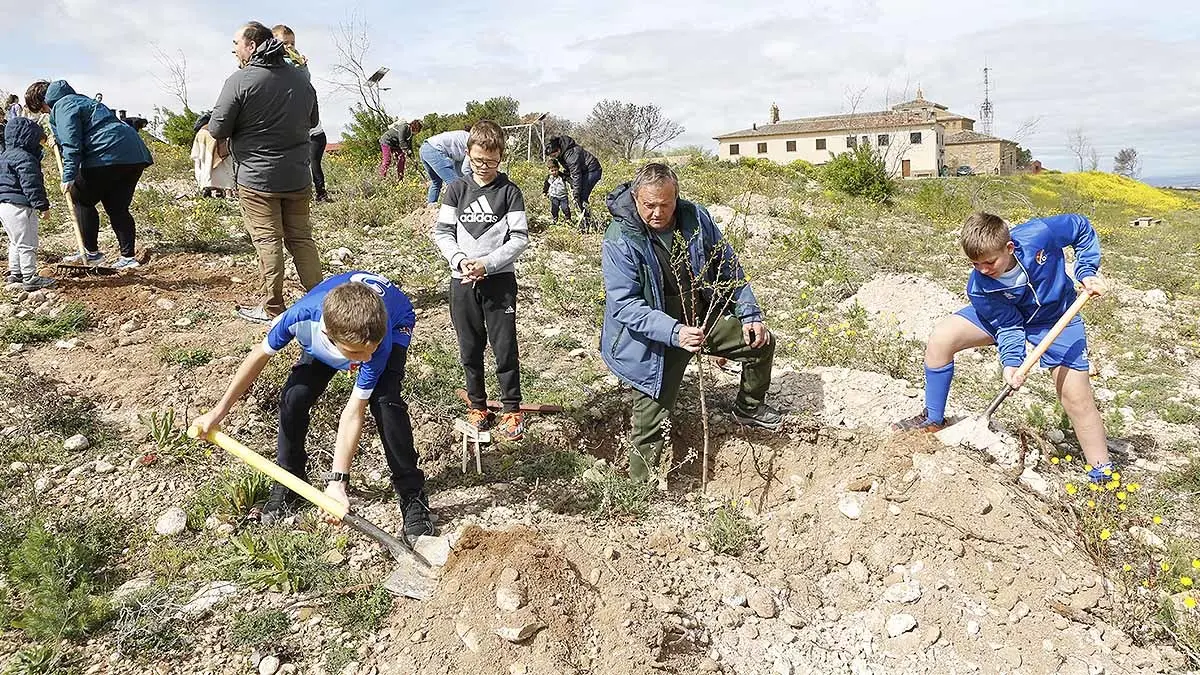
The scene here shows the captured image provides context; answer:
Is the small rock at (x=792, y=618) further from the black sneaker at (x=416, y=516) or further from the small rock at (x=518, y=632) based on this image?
the black sneaker at (x=416, y=516)

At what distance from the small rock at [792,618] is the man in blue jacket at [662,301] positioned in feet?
3.25

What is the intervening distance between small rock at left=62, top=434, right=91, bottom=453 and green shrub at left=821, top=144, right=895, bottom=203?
42.1ft

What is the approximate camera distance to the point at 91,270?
5.80 meters

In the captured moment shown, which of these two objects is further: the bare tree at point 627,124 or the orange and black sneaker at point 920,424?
the bare tree at point 627,124

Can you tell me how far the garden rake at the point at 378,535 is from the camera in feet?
8.64

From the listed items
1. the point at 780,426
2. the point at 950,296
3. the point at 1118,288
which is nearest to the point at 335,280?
the point at 780,426

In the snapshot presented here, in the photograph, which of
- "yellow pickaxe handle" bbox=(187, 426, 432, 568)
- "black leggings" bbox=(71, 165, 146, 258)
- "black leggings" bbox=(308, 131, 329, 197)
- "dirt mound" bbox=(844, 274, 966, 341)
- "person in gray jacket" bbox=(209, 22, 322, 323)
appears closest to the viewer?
"yellow pickaxe handle" bbox=(187, 426, 432, 568)

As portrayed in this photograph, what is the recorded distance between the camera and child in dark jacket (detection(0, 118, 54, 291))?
5199 millimetres

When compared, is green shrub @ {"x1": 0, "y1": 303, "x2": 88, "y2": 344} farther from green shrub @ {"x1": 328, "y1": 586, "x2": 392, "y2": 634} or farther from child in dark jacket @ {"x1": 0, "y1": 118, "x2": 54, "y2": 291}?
green shrub @ {"x1": 328, "y1": 586, "x2": 392, "y2": 634}

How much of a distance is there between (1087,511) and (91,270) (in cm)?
679

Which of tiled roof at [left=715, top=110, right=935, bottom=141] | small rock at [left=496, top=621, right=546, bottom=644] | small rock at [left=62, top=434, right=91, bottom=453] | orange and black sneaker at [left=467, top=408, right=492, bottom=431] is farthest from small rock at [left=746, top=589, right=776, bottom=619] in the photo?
tiled roof at [left=715, top=110, right=935, bottom=141]

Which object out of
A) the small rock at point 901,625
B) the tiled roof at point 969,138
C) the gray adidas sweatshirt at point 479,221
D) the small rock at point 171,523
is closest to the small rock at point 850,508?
the small rock at point 901,625

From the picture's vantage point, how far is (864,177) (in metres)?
13.9

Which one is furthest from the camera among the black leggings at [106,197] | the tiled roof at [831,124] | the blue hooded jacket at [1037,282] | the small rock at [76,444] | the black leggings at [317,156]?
the tiled roof at [831,124]
